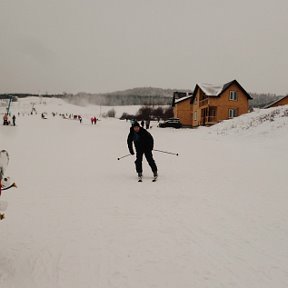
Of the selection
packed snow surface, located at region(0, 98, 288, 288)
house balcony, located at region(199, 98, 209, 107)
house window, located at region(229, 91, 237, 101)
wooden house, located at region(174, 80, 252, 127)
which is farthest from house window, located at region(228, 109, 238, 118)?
packed snow surface, located at region(0, 98, 288, 288)

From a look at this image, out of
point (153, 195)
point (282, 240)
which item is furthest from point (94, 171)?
point (282, 240)

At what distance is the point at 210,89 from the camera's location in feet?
140

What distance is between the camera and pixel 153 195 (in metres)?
7.28

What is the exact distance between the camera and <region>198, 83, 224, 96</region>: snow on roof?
41594 millimetres

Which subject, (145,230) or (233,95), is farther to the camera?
(233,95)

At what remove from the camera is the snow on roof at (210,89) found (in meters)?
41.6

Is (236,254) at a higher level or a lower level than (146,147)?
lower

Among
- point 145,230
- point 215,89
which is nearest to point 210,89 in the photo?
point 215,89

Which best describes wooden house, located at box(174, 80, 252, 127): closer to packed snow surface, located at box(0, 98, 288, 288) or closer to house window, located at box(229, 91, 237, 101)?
house window, located at box(229, 91, 237, 101)

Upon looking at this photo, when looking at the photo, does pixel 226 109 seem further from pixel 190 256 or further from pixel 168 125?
pixel 190 256

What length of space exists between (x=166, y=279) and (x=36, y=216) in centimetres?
318

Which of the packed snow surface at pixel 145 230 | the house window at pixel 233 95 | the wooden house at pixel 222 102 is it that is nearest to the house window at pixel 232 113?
the wooden house at pixel 222 102

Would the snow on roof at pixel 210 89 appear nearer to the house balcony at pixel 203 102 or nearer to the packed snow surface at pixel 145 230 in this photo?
the house balcony at pixel 203 102

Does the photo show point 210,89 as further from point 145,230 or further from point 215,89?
point 145,230
